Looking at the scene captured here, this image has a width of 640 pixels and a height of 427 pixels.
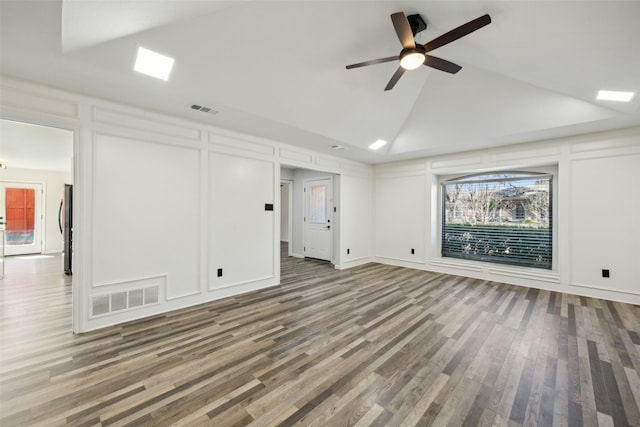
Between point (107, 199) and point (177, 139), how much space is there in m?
1.09

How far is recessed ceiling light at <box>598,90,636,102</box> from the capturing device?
2965 millimetres

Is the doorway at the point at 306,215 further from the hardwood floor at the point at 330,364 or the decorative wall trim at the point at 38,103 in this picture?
the decorative wall trim at the point at 38,103

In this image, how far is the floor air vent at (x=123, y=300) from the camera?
9.78 ft

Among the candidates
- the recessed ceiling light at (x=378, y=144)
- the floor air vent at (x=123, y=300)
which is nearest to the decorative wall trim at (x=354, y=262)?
the recessed ceiling light at (x=378, y=144)

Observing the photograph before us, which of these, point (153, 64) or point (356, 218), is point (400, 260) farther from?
point (153, 64)

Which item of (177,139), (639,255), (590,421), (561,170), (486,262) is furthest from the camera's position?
(486,262)

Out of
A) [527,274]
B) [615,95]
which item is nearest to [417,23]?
[615,95]

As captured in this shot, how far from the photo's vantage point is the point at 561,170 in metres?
4.43

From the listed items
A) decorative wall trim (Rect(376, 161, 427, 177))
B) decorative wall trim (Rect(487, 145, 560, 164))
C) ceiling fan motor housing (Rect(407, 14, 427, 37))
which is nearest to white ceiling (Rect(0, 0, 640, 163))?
ceiling fan motor housing (Rect(407, 14, 427, 37))

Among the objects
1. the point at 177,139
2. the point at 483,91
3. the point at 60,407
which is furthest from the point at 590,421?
the point at 177,139

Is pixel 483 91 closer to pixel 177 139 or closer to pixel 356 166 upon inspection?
pixel 356 166

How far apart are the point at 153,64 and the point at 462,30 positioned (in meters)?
2.69

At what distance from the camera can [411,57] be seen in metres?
2.46

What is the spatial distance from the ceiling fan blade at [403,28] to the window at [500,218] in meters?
4.20
